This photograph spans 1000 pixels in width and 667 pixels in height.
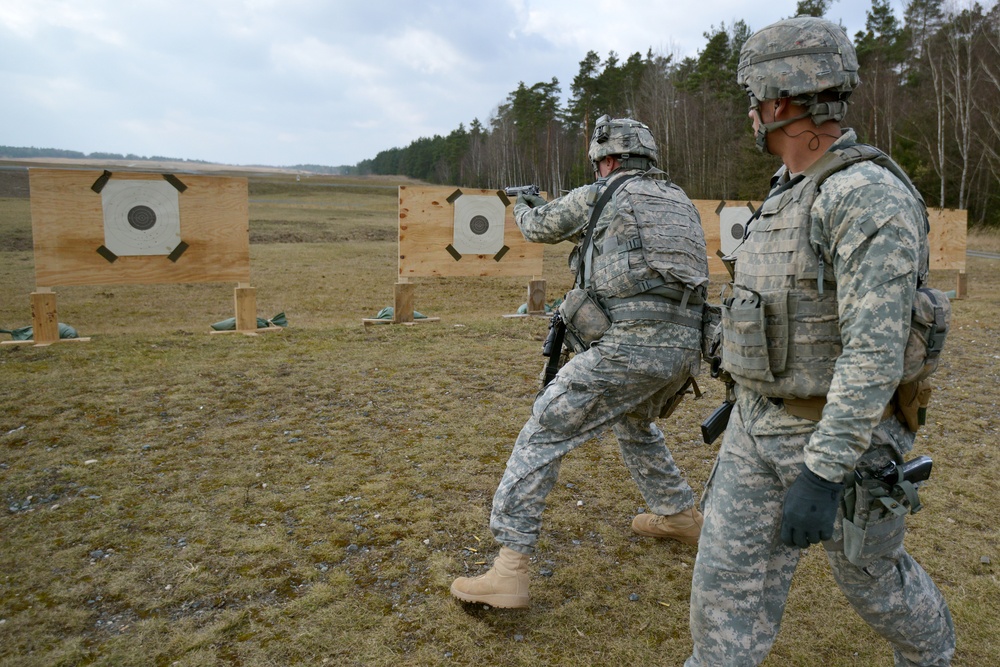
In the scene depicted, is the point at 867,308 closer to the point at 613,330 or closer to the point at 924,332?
the point at 924,332

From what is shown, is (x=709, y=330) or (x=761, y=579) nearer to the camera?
(x=761, y=579)

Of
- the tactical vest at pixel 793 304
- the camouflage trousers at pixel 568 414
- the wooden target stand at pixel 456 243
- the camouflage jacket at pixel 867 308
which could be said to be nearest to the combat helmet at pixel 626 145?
the camouflage trousers at pixel 568 414

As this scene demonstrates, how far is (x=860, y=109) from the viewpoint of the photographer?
33250 mm

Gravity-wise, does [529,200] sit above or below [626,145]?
below

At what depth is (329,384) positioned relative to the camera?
19.4 ft

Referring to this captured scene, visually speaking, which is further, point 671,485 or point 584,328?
point 671,485

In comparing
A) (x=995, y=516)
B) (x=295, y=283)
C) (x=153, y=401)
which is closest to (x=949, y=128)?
(x=295, y=283)

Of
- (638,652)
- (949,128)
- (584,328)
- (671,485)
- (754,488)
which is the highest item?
(949,128)

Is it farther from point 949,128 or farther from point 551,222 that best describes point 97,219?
point 949,128

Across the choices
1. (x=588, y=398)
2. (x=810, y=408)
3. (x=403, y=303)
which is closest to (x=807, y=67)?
(x=810, y=408)

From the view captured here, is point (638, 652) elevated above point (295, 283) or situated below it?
below

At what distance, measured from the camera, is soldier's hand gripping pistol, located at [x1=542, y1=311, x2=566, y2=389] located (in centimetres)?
313

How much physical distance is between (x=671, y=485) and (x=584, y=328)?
0.91m

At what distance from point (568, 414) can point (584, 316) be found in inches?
18.2
